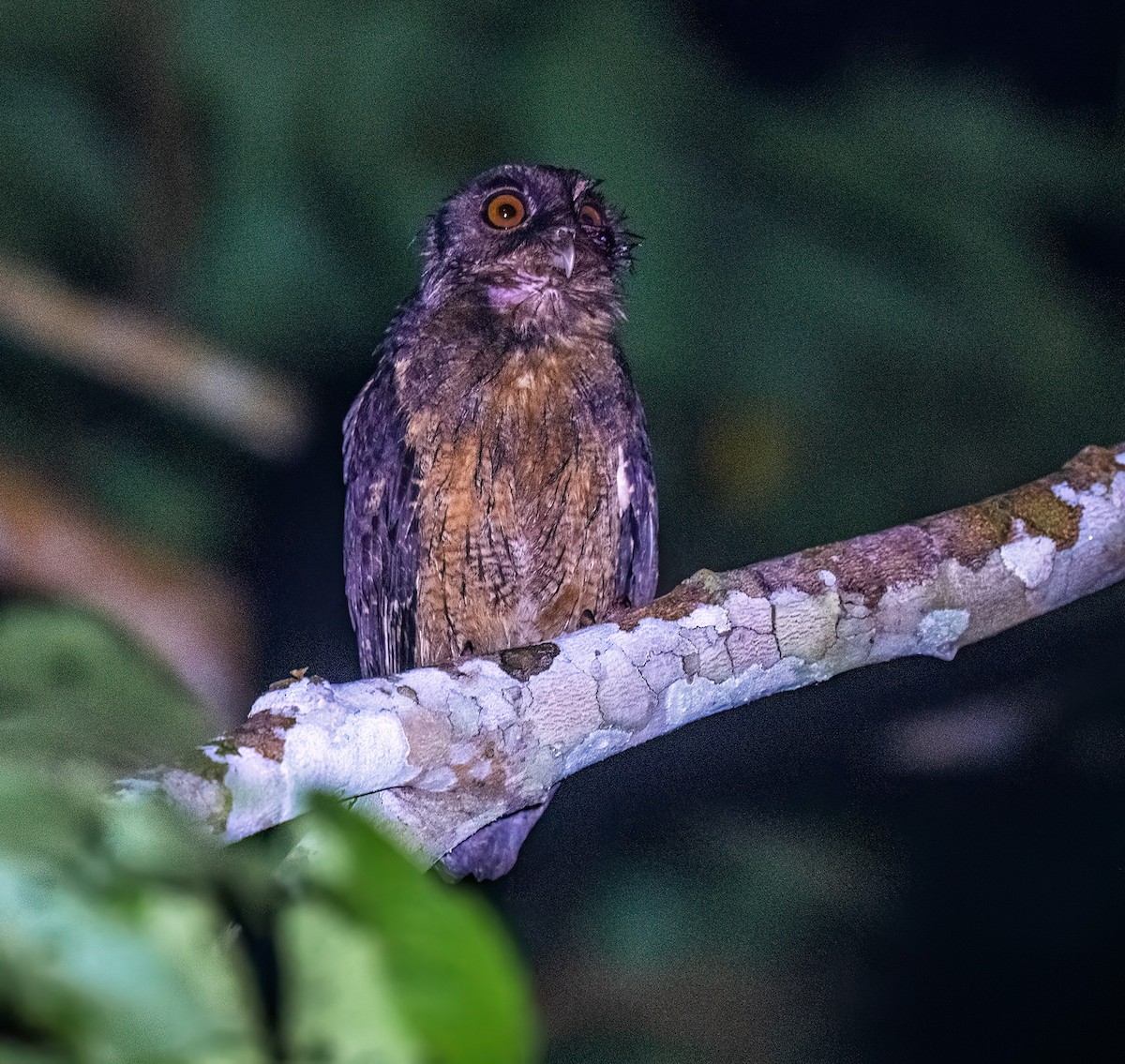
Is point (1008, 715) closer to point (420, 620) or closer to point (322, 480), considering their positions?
point (420, 620)

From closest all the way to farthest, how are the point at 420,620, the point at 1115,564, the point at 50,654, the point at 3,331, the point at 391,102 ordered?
the point at 50,654, the point at 1115,564, the point at 420,620, the point at 3,331, the point at 391,102

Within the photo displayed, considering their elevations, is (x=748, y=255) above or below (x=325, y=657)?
above

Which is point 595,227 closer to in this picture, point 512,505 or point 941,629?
point 512,505

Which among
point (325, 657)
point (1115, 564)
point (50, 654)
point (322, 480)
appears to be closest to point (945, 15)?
point (1115, 564)

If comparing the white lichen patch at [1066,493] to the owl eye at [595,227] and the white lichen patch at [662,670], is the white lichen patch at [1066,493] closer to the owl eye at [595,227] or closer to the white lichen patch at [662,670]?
the white lichen patch at [662,670]

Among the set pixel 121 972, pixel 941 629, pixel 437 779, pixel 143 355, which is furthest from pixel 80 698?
pixel 143 355

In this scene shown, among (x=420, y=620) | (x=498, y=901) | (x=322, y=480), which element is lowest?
(x=498, y=901)

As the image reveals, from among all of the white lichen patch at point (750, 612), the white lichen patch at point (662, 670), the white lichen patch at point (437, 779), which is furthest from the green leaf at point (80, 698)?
the white lichen patch at point (750, 612)
